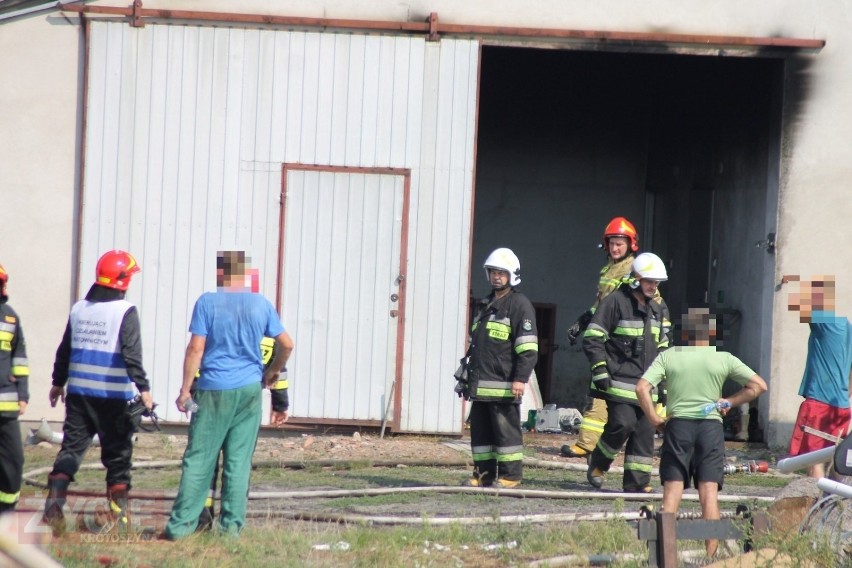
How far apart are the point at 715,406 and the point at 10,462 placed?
163 inches

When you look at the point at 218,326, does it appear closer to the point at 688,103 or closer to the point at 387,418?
the point at 387,418

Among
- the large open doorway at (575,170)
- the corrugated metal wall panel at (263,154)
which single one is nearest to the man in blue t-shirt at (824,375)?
the corrugated metal wall panel at (263,154)

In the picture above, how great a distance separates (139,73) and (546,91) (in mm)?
6968

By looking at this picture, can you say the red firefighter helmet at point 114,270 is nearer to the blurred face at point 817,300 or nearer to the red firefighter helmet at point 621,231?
the red firefighter helmet at point 621,231

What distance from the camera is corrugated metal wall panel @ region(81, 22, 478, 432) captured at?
12.1 metres

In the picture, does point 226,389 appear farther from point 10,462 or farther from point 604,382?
point 604,382

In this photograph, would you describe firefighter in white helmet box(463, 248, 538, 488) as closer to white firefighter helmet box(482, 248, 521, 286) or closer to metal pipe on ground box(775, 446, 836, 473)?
white firefighter helmet box(482, 248, 521, 286)

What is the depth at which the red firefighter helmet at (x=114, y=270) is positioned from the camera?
7.70 m

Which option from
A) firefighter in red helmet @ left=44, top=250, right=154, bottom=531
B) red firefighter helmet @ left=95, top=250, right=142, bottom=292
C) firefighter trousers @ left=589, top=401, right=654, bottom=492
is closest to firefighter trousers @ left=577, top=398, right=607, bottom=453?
firefighter trousers @ left=589, top=401, right=654, bottom=492

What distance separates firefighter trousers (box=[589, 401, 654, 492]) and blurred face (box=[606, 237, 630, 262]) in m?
1.68

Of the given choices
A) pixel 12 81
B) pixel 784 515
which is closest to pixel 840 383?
pixel 784 515

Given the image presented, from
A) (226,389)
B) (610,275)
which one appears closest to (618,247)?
(610,275)

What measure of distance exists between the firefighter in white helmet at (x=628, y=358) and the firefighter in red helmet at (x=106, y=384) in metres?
3.47

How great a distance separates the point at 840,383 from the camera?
9.27m
